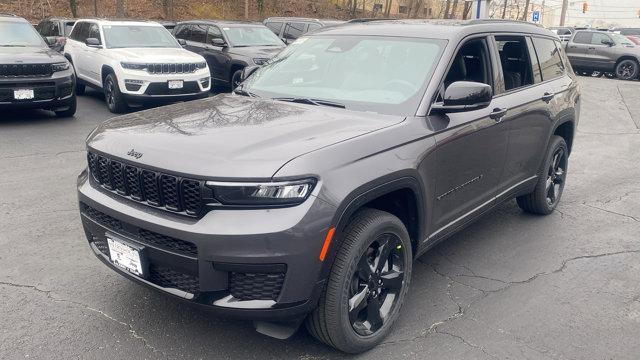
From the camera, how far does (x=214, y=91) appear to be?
14086 millimetres

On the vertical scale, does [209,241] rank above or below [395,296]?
above

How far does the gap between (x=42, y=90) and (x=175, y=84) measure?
7.65ft

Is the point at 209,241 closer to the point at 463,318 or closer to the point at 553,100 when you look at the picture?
the point at 463,318

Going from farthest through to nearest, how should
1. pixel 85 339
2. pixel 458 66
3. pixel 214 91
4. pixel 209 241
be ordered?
pixel 214 91, pixel 458 66, pixel 85 339, pixel 209 241

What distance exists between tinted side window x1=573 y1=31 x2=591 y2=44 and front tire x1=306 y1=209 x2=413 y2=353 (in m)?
20.7

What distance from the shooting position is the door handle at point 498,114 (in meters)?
4.23

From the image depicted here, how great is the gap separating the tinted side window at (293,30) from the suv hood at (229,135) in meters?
14.2

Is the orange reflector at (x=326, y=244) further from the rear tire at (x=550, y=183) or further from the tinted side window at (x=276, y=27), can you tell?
the tinted side window at (x=276, y=27)

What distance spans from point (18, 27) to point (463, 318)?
32.2 ft

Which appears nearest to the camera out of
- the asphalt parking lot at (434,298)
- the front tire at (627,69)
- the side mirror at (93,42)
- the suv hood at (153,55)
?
the asphalt parking lot at (434,298)

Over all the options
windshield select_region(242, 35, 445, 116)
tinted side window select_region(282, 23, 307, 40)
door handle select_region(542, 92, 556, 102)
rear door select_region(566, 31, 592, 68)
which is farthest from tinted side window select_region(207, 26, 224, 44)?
rear door select_region(566, 31, 592, 68)

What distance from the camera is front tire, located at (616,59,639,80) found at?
20.1 metres

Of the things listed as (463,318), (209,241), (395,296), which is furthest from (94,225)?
A: (463,318)

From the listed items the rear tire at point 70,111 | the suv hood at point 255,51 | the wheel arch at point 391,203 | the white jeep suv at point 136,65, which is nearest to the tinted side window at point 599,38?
the suv hood at point 255,51
